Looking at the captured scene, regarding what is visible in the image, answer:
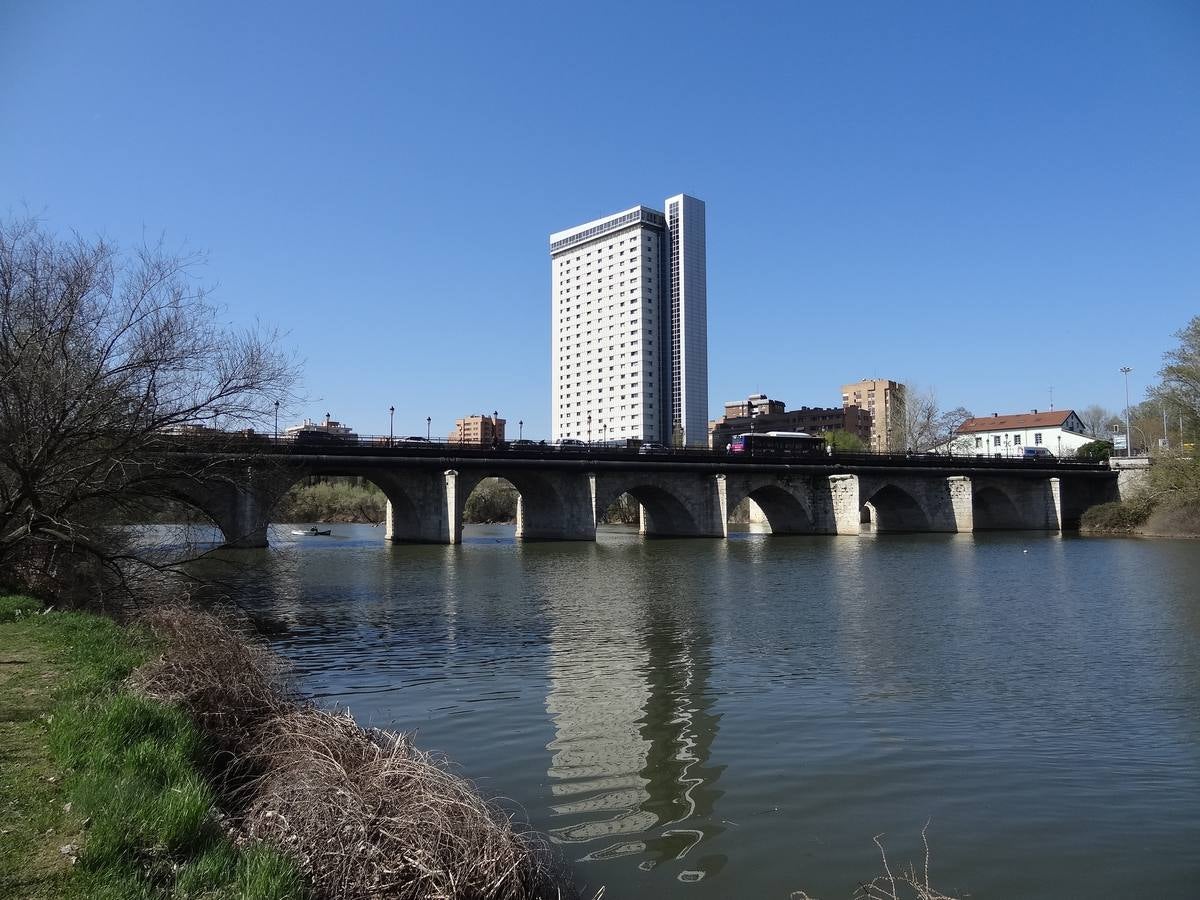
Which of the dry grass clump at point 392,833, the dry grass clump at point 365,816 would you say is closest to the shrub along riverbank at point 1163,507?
the dry grass clump at point 365,816

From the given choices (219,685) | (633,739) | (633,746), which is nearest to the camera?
(219,685)

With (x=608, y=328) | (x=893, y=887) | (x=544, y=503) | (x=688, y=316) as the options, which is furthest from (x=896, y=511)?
(x=608, y=328)

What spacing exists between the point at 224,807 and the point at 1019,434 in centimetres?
12431

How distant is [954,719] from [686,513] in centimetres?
4972

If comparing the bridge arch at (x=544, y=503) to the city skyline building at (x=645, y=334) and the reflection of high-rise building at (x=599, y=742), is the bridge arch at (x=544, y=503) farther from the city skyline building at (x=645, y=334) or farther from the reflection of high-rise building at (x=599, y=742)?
the city skyline building at (x=645, y=334)

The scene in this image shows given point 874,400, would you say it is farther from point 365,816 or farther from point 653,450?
point 365,816

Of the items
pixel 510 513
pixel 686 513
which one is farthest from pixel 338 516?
pixel 686 513

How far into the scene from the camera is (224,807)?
6340 mm

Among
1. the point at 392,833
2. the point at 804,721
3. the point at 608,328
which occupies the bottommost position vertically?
the point at 804,721

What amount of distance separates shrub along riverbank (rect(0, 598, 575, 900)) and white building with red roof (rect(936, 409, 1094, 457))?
333ft

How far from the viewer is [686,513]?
6050 centimetres

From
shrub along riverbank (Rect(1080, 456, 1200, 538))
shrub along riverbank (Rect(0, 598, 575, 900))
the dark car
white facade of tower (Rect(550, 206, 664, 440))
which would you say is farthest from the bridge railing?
white facade of tower (Rect(550, 206, 664, 440))

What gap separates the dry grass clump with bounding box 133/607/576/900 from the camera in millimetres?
4945

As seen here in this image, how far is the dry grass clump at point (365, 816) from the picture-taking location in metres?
4.95
